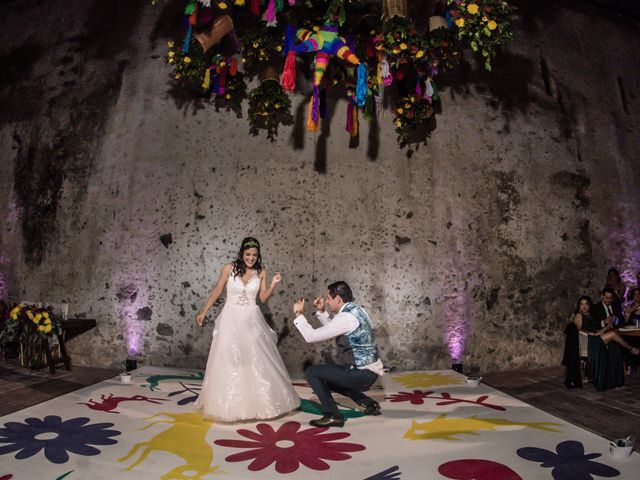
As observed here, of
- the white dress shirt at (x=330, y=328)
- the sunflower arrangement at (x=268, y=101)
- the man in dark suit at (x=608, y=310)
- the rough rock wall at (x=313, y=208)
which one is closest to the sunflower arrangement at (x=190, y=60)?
the sunflower arrangement at (x=268, y=101)

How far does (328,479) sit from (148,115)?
568 centimetres

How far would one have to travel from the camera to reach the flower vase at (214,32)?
Answer: 545 centimetres

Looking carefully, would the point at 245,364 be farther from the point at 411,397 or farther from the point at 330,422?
the point at 411,397

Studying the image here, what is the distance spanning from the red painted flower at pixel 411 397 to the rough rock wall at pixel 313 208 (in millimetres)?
1198

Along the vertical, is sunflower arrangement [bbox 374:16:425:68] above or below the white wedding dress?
above

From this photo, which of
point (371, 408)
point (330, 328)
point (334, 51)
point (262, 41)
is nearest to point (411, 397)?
point (371, 408)

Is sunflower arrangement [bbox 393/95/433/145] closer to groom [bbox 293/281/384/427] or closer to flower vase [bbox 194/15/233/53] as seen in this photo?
flower vase [bbox 194/15/233/53]

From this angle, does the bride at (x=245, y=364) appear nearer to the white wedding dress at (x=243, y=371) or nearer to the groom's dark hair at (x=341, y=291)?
the white wedding dress at (x=243, y=371)

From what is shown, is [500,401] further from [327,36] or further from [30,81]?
[30,81]

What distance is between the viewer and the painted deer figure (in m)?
2.78

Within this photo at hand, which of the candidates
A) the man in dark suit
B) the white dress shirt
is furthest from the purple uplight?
the white dress shirt

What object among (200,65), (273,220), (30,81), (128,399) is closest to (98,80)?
(30,81)

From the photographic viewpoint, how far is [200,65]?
18.2ft

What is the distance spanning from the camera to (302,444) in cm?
327
